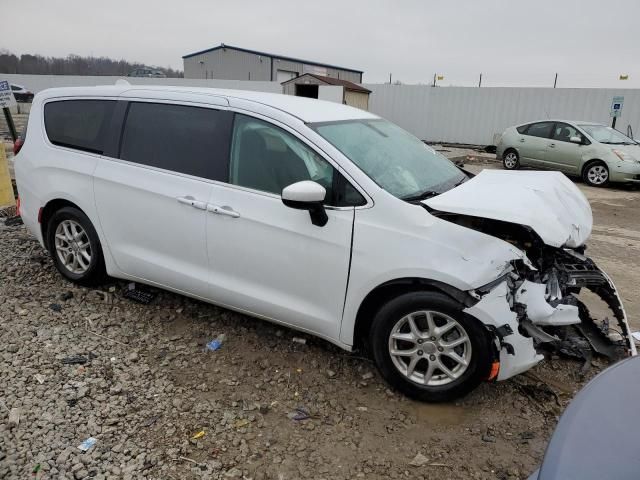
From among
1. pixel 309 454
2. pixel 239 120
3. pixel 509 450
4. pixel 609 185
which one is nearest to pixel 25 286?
pixel 239 120

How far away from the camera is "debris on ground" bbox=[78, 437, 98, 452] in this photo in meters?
2.59

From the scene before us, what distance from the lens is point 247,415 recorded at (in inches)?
114

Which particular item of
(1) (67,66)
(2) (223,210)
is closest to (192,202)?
(2) (223,210)

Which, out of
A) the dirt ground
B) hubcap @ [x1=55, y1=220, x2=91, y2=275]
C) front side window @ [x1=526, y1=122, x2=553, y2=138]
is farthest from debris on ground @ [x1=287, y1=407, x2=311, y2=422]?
front side window @ [x1=526, y1=122, x2=553, y2=138]

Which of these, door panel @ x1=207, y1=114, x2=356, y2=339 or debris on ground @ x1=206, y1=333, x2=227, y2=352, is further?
debris on ground @ x1=206, y1=333, x2=227, y2=352

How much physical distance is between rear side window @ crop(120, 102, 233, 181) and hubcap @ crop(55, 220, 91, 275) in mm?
861

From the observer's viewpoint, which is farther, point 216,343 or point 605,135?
point 605,135

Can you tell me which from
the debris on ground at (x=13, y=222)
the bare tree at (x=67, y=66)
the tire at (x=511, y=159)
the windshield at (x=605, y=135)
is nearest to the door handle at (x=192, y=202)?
the debris on ground at (x=13, y=222)

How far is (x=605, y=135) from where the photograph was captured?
1210 centimetres

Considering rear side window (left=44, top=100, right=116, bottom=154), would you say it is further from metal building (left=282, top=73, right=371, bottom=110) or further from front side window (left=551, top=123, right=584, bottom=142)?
metal building (left=282, top=73, right=371, bottom=110)

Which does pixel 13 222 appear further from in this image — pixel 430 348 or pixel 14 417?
pixel 430 348

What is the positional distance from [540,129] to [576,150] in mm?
1330

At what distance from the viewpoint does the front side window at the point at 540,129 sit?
12.7 metres

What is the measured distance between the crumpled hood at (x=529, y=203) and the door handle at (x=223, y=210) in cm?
124
